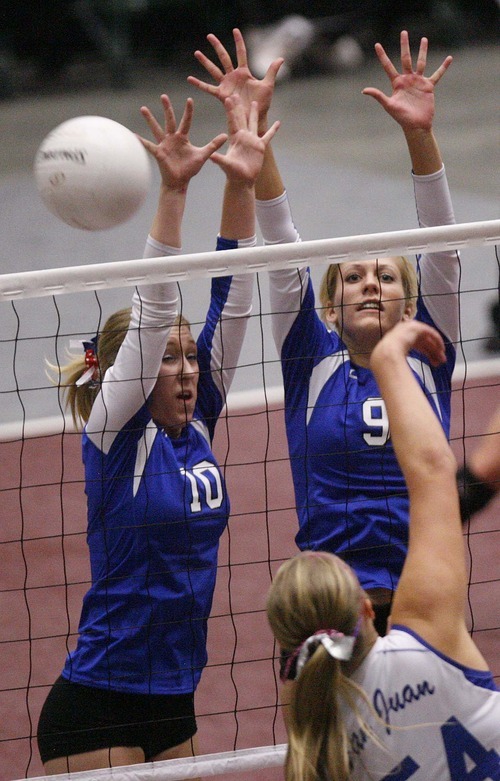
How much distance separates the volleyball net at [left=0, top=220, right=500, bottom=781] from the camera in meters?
3.03

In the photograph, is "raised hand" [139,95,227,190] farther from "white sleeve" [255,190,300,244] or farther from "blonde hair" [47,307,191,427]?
"blonde hair" [47,307,191,427]

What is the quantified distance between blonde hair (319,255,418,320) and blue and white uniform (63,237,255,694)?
0.61 meters

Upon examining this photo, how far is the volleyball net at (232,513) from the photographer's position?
3029 mm

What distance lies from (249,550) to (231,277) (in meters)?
2.37

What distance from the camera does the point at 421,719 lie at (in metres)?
1.99

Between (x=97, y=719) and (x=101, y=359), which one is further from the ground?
(x=101, y=359)

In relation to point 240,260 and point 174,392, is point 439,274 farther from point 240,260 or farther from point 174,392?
point 174,392

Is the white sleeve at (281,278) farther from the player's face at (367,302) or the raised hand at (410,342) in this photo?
the raised hand at (410,342)

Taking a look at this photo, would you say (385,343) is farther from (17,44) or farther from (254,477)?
(17,44)

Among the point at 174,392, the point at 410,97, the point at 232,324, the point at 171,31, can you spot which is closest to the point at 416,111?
the point at 410,97

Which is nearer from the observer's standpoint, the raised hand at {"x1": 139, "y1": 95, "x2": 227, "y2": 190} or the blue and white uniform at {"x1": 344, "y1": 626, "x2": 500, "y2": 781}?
the blue and white uniform at {"x1": 344, "y1": 626, "x2": 500, "y2": 781}

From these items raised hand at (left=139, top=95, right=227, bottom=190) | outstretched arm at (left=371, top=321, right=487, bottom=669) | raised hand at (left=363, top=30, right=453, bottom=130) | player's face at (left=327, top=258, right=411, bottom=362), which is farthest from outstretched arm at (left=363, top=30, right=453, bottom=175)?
outstretched arm at (left=371, top=321, right=487, bottom=669)

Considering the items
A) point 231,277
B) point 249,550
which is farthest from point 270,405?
point 231,277

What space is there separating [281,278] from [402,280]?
0.45m
